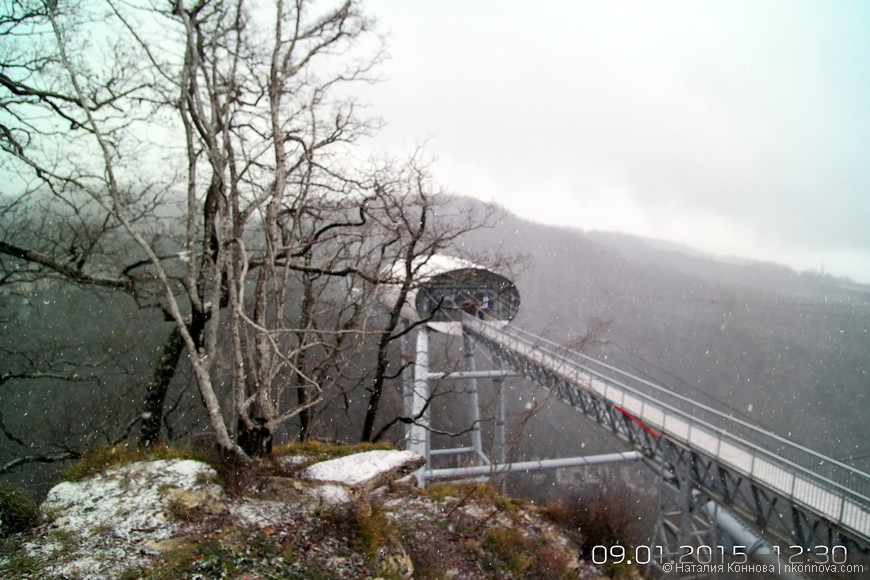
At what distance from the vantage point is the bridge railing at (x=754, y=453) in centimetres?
571

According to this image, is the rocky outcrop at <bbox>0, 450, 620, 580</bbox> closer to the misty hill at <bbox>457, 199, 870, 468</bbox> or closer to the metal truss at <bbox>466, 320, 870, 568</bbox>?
the metal truss at <bbox>466, 320, 870, 568</bbox>

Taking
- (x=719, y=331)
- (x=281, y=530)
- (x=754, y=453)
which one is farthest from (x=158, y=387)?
(x=719, y=331)

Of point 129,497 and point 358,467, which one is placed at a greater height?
point 129,497

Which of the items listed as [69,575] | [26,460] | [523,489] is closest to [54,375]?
[26,460]

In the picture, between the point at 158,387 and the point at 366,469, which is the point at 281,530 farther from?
the point at 158,387

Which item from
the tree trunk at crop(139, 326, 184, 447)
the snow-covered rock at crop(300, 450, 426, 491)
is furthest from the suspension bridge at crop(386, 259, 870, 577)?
the tree trunk at crop(139, 326, 184, 447)

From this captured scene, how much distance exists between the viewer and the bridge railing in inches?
225

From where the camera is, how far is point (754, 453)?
6.96 metres

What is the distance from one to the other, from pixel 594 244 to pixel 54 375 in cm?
5766

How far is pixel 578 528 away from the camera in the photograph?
5.12 metres

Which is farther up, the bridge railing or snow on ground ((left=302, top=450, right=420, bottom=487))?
snow on ground ((left=302, top=450, right=420, bottom=487))

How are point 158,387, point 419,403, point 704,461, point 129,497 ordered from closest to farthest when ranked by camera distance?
point 129,497 → point 158,387 → point 704,461 → point 419,403

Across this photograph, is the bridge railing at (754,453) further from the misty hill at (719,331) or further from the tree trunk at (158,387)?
the misty hill at (719,331)

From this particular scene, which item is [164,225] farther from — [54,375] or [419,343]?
[419,343]
